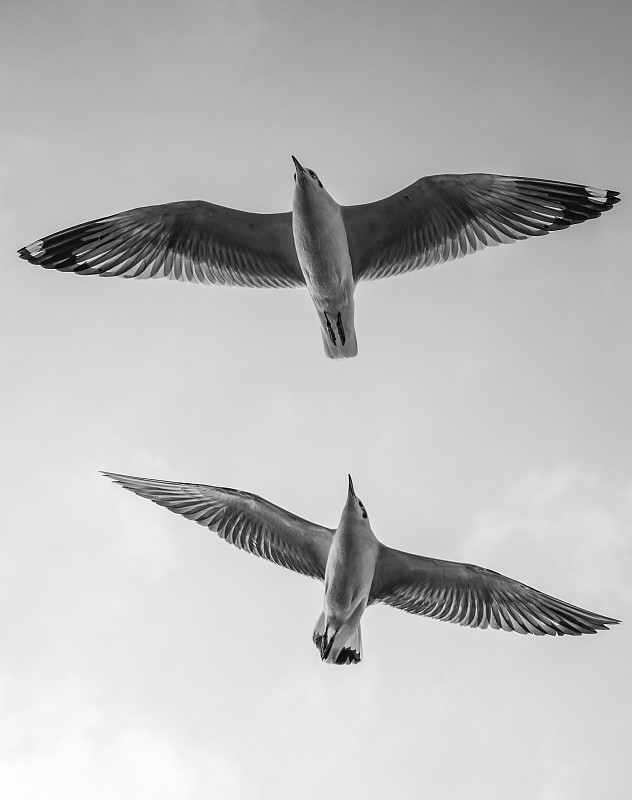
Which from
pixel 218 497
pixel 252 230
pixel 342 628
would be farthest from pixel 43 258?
pixel 342 628

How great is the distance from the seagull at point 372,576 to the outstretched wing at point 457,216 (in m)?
2.35

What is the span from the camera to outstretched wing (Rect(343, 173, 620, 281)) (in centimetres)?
911

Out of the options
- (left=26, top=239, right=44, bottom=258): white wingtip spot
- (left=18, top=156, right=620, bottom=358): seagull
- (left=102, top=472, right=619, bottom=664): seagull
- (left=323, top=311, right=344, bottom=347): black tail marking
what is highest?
(left=18, top=156, right=620, bottom=358): seagull

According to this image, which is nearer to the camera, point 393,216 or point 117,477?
point 393,216

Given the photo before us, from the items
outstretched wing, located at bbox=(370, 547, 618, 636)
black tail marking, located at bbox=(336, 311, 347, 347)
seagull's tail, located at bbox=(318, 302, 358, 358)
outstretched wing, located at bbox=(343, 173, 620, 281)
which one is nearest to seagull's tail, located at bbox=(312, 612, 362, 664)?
outstretched wing, located at bbox=(370, 547, 618, 636)

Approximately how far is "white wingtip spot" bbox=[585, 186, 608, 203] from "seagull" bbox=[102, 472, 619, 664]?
131 inches

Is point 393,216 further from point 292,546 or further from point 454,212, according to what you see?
point 292,546

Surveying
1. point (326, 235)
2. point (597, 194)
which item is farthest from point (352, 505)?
point (597, 194)

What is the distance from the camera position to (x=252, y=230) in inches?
383

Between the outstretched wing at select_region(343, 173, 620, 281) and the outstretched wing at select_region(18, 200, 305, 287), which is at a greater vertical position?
the outstretched wing at select_region(343, 173, 620, 281)

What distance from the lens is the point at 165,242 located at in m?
9.72

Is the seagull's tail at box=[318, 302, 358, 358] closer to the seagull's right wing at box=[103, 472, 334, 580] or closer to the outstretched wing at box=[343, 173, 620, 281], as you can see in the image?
the outstretched wing at box=[343, 173, 620, 281]

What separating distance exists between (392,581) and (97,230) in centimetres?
428

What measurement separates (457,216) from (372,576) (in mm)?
3339
